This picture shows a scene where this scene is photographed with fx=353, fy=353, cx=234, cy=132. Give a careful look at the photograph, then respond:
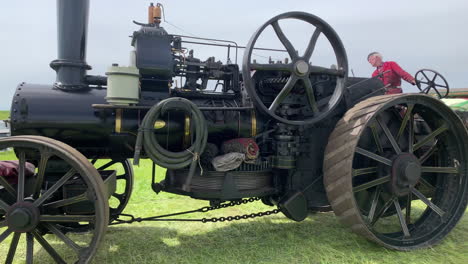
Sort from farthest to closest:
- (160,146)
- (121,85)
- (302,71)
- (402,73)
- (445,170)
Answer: (402,73), (445,170), (302,71), (160,146), (121,85)

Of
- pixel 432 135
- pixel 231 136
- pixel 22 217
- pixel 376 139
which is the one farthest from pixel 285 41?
pixel 22 217

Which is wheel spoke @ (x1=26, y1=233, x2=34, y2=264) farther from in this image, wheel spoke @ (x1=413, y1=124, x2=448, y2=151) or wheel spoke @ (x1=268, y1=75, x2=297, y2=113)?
wheel spoke @ (x1=413, y1=124, x2=448, y2=151)

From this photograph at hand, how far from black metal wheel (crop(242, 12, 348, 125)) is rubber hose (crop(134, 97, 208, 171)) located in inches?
25.4

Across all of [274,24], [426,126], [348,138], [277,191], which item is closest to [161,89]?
[274,24]

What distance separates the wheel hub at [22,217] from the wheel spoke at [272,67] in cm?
252

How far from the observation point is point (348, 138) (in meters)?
3.66

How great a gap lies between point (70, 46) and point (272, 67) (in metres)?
2.22

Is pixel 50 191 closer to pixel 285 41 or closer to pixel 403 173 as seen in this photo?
pixel 285 41

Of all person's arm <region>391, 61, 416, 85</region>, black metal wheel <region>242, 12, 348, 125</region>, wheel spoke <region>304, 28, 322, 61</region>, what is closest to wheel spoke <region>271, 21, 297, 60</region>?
black metal wheel <region>242, 12, 348, 125</region>

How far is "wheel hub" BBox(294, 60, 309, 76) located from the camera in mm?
3827

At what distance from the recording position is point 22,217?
2986 mm

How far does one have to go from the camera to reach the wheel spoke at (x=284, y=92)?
3848mm

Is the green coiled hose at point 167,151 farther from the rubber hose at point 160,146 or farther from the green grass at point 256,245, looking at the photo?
the green grass at point 256,245

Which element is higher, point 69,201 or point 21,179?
point 21,179
